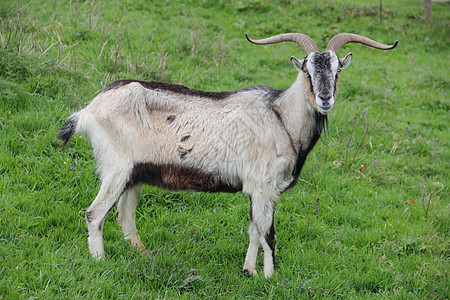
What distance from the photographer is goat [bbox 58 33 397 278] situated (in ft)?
14.2

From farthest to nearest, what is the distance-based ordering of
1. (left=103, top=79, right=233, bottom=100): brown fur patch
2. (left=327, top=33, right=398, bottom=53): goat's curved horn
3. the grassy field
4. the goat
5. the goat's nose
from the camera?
(left=327, top=33, right=398, bottom=53): goat's curved horn → (left=103, top=79, right=233, bottom=100): brown fur patch → the goat → the goat's nose → the grassy field

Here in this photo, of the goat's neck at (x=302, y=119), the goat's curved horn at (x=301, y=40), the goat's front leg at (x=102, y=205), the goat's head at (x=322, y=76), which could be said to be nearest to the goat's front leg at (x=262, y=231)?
the goat's neck at (x=302, y=119)

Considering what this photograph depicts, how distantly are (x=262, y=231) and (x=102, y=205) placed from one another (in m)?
1.47

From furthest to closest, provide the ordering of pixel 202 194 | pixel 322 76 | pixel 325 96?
pixel 202 194
pixel 322 76
pixel 325 96

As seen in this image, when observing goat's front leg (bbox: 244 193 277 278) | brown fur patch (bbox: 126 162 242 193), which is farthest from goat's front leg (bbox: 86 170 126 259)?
goat's front leg (bbox: 244 193 277 278)

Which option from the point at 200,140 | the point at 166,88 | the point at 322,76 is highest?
the point at 322,76

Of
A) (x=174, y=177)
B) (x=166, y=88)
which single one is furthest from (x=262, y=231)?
(x=166, y=88)

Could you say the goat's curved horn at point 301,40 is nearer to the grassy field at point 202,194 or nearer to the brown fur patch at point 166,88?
the brown fur patch at point 166,88

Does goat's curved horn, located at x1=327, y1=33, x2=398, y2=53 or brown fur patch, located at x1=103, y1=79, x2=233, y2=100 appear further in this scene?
goat's curved horn, located at x1=327, y1=33, x2=398, y2=53

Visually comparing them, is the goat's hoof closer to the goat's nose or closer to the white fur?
the white fur

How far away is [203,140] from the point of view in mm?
4512

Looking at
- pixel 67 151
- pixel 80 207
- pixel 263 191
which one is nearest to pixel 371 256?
pixel 263 191

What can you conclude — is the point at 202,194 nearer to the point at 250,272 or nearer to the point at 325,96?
the point at 250,272

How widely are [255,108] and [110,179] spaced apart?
5.02 ft
